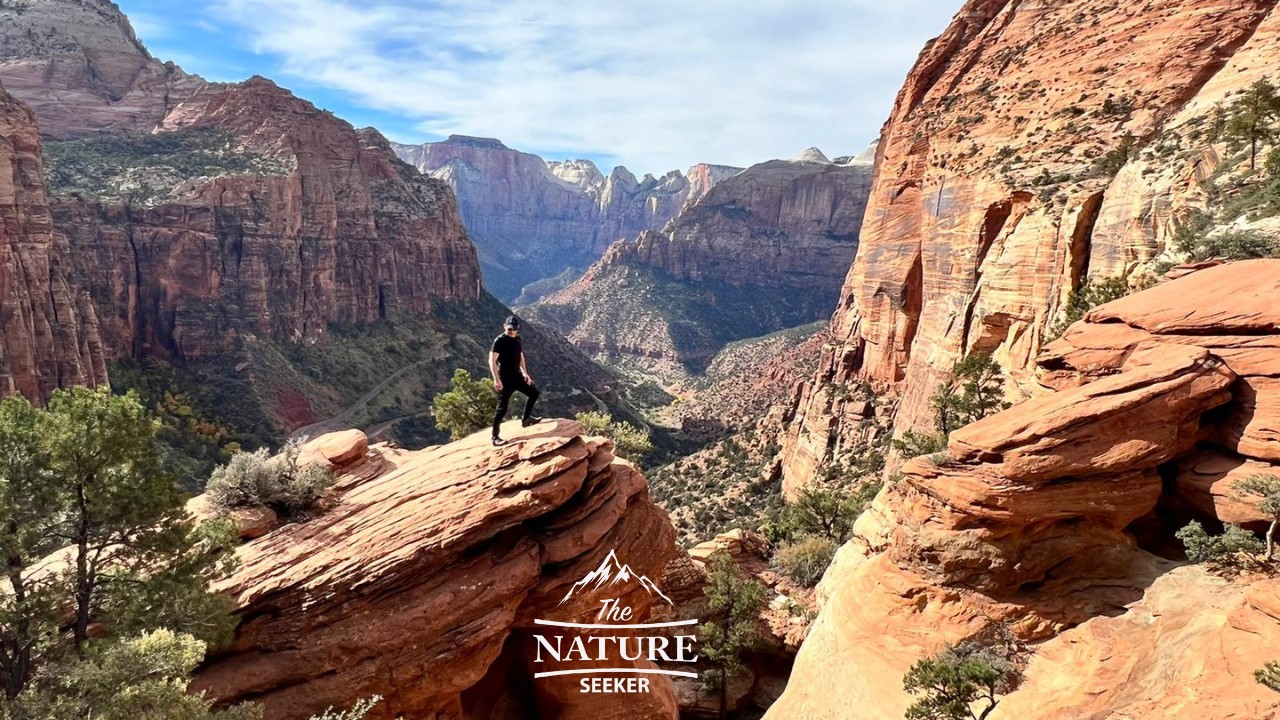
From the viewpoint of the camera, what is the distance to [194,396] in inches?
2650

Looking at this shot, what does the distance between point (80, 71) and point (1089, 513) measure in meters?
136

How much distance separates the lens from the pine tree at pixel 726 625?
20594 mm

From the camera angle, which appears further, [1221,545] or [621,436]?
[621,436]

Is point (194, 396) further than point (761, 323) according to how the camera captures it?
No

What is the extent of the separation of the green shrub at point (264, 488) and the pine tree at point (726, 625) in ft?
43.3

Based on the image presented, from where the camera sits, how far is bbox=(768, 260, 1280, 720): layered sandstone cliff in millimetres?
12086

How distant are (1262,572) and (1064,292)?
869 inches

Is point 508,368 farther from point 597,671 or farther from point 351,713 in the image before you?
point 597,671

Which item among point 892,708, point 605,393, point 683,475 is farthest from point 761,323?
point 892,708

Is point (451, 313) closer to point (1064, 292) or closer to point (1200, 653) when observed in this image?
point (1064, 292)

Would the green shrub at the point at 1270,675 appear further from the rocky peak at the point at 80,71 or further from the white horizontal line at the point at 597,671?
the rocky peak at the point at 80,71

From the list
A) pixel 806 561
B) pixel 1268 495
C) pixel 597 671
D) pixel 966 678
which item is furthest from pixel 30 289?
pixel 1268 495

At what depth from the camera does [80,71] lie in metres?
94.5

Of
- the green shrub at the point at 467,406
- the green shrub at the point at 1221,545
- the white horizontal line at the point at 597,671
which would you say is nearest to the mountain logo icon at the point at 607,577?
the white horizontal line at the point at 597,671
